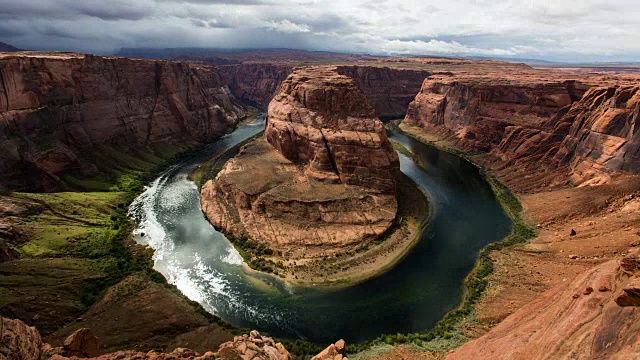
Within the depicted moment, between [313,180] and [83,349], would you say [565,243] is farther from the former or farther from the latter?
[83,349]

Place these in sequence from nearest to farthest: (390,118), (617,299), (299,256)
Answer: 1. (617,299)
2. (299,256)
3. (390,118)

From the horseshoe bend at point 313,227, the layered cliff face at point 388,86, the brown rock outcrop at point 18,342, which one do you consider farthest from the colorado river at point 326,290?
the layered cliff face at point 388,86

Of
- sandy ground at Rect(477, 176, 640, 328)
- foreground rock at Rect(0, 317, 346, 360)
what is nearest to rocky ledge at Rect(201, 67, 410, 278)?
sandy ground at Rect(477, 176, 640, 328)

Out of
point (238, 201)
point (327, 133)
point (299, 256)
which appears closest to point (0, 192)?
point (238, 201)

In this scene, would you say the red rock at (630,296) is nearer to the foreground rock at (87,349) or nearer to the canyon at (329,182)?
the canyon at (329,182)

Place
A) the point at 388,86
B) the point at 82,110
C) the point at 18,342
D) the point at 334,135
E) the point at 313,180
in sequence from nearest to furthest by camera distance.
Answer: the point at 18,342
the point at 313,180
the point at 334,135
the point at 82,110
the point at 388,86

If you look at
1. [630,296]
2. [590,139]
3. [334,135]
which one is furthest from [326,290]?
[590,139]

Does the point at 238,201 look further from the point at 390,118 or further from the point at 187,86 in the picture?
the point at 390,118
